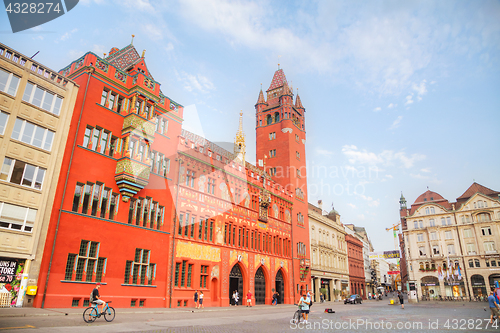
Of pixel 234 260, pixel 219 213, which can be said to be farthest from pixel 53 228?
pixel 234 260

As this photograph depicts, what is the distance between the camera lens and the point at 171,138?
105 ft

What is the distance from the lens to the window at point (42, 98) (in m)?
22.3

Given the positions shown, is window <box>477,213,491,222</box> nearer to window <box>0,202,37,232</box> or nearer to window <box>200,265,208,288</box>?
window <box>200,265,208,288</box>

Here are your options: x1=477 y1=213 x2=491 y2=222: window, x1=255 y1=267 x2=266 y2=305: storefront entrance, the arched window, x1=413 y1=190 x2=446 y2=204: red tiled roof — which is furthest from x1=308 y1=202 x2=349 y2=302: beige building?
x1=477 y1=213 x2=491 y2=222: window

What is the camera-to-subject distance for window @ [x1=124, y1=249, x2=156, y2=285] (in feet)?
84.1

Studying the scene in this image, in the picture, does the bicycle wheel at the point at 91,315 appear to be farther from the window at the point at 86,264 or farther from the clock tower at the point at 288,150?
the clock tower at the point at 288,150

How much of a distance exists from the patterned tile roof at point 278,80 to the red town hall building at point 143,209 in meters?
23.7

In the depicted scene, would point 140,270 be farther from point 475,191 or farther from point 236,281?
point 475,191

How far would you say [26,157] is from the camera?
2142cm

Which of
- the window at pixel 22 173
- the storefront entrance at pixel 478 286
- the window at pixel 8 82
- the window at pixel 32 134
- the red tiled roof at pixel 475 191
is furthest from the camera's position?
the red tiled roof at pixel 475 191

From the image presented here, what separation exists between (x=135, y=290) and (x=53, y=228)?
7.98m

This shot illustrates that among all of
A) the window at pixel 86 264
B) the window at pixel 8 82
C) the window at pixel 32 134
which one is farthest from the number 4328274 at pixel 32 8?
the window at pixel 86 264

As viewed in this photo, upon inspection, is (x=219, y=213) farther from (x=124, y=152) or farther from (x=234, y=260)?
(x=124, y=152)

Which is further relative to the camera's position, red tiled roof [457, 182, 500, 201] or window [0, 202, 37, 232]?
red tiled roof [457, 182, 500, 201]
